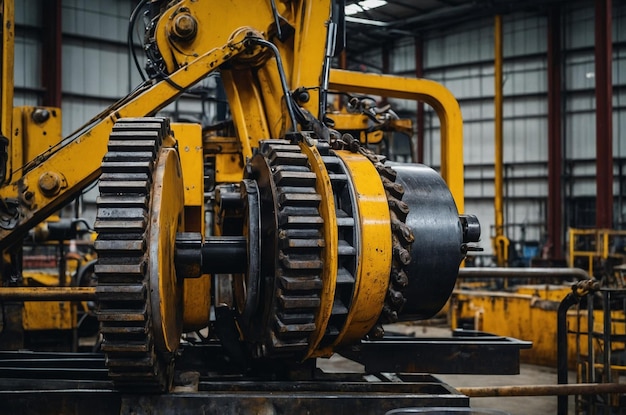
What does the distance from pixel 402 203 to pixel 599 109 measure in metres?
14.1

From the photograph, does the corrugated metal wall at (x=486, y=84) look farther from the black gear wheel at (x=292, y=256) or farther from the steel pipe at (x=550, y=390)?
the black gear wheel at (x=292, y=256)

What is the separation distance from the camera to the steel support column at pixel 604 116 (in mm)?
15156

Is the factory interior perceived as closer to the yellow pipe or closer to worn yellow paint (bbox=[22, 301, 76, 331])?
worn yellow paint (bbox=[22, 301, 76, 331])

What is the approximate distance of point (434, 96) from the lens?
5.16 metres

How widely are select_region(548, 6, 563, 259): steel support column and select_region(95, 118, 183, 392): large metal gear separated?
16.9 metres

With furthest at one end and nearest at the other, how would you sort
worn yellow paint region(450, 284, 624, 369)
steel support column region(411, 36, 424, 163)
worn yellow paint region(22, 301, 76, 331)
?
steel support column region(411, 36, 424, 163) < worn yellow paint region(450, 284, 624, 369) < worn yellow paint region(22, 301, 76, 331)

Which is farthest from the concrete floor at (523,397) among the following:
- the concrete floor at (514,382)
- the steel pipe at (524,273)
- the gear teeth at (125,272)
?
the gear teeth at (125,272)

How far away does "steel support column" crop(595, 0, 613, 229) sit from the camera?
1516cm

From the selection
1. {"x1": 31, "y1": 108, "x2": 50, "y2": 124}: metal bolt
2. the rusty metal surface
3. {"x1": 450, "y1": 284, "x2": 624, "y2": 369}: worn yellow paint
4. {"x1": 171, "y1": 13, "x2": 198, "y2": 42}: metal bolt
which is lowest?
{"x1": 450, "y1": 284, "x2": 624, "y2": 369}: worn yellow paint

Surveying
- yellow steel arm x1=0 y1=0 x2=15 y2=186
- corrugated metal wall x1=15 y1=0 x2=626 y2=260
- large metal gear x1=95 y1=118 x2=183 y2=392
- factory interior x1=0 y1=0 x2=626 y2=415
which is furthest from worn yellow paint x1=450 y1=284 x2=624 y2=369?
corrugated metal wall x1=15 y1=0 x2=626 y2=260

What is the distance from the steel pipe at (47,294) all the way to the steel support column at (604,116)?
13509 mm

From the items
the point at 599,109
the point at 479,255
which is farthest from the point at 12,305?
the point at 479,255

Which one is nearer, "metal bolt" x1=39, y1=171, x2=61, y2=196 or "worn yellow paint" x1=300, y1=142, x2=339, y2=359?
"worn yellow paint" x1=300, y1=142, x2=339, y2=359

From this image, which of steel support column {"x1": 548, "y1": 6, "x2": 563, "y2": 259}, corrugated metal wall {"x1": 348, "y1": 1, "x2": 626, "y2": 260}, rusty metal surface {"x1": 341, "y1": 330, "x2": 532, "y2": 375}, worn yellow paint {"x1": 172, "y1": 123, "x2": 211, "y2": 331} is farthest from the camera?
corrugated metal wall {"x1": 348, "y1": 1, "x2": 626, "y2": 260}
